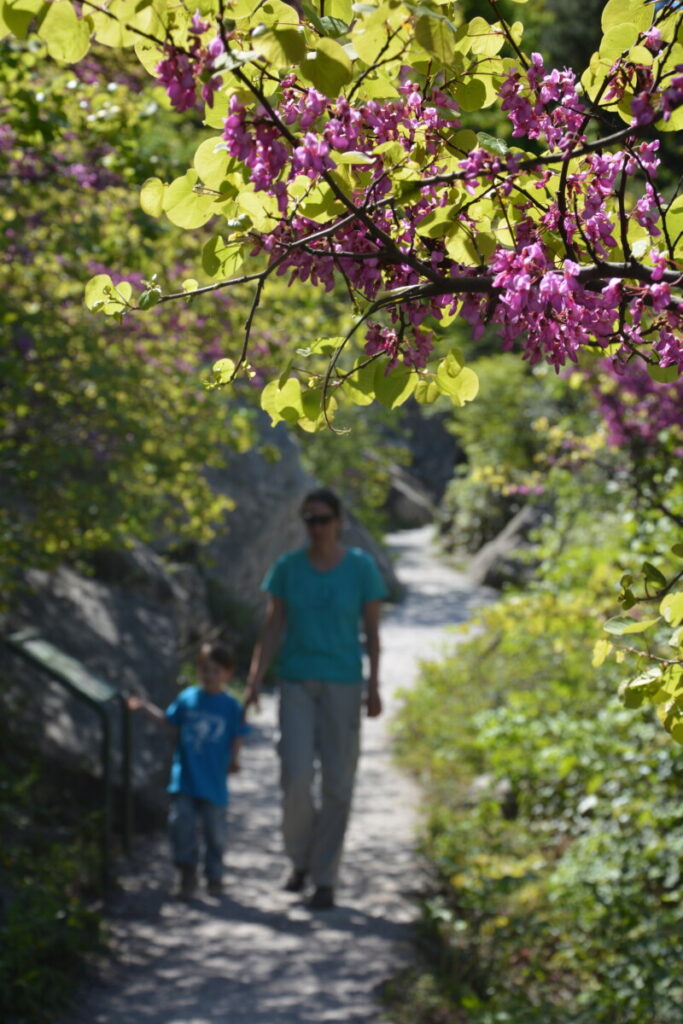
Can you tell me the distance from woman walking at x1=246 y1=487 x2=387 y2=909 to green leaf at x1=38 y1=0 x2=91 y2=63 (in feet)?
13.0

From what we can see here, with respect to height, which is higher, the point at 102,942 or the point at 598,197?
the point at 598,197

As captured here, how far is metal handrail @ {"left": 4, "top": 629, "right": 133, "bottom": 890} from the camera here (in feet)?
18.2

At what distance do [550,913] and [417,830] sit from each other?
1.74m

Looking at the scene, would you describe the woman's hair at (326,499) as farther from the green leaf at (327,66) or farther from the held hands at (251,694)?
the green leaf at (327,66)

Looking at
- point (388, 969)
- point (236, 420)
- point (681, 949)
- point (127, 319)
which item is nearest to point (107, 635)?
point (236, 420)

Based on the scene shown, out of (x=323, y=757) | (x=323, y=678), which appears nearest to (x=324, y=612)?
(x=323, y=678)

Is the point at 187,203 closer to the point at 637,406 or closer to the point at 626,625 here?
the point at 626,625

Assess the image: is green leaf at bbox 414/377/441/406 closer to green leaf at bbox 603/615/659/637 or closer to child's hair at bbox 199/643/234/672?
green leaf at bbox 603/615/659/637

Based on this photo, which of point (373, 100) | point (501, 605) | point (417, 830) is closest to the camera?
point (373, 100)

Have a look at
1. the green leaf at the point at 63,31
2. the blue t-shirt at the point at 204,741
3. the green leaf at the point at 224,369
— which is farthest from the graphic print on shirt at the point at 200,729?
the green leaf at the point at 63,31

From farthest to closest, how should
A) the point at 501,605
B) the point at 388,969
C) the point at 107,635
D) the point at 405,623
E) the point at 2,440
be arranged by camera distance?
the point at 405,623, the point at 107,635, the point at 501,605, the point at 2,440, the point at 388,969

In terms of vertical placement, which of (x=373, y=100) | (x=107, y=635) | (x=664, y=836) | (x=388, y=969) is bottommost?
(x=388, y=969)

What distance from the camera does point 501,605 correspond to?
605 cm

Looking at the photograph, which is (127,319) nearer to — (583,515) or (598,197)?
(583,515)
